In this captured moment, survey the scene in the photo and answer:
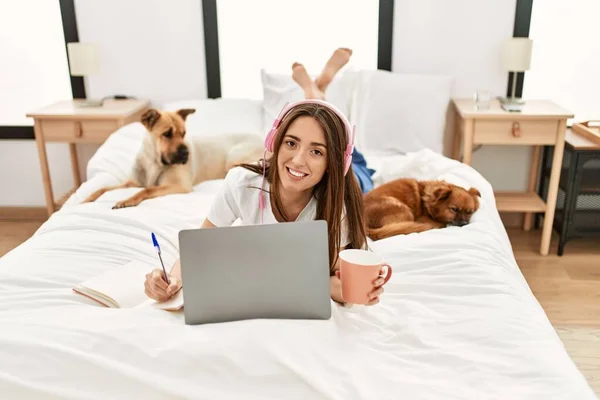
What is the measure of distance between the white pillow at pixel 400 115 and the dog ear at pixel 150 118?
1063mm

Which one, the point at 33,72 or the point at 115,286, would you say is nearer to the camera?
the point at 115,286

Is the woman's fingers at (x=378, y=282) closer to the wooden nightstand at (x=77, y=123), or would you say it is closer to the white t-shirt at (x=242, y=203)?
the white t-shirt at (x=242, y=203)

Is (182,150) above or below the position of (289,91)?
below

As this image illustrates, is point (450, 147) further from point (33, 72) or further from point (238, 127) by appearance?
point (33, 72)

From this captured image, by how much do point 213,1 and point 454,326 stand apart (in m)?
2.39

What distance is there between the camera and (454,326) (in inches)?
49.5

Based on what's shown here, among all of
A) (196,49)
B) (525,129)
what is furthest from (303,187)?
(196,49)

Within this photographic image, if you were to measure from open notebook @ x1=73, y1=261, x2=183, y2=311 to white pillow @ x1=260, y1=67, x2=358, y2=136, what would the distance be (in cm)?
154

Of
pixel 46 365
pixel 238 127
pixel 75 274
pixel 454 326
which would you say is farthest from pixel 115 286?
pixel 238 127

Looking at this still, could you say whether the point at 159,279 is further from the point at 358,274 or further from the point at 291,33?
the point at 291,33

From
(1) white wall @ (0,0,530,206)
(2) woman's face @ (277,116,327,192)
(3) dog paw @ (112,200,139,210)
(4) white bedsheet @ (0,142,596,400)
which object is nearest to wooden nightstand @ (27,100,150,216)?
(1) white wall @ (0,0,530,206)

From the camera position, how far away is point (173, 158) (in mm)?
2262

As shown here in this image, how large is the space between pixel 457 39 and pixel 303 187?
2059 mm

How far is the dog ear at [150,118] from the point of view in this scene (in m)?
2.22
